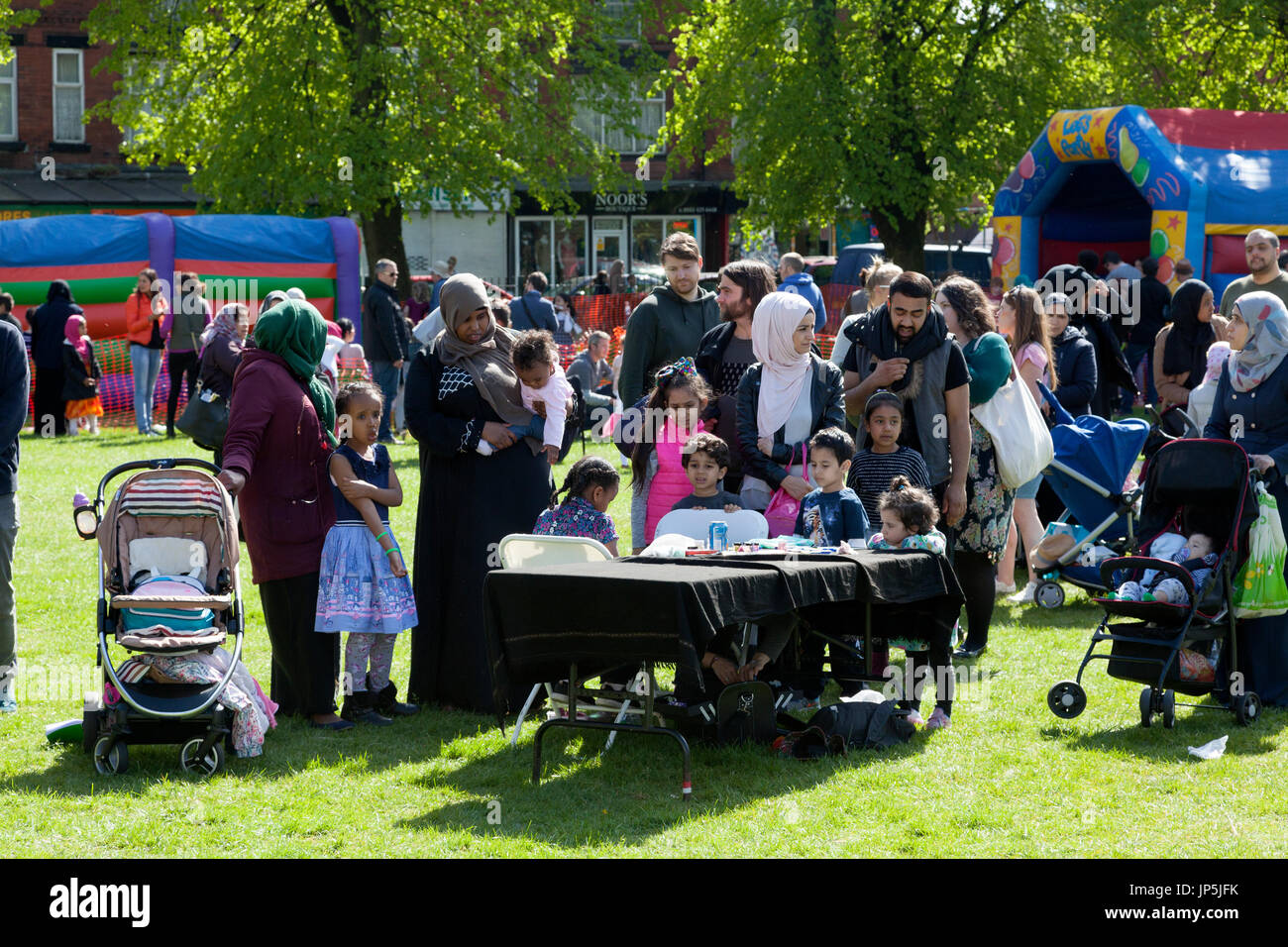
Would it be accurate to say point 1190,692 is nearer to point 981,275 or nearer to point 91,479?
point 91,479

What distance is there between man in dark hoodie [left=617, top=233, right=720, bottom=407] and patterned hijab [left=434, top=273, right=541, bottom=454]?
908 millimetres

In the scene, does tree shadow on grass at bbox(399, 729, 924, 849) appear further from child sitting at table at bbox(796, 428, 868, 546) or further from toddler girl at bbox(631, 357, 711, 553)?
toddler girl at bbox(631, 357, 711, 553)

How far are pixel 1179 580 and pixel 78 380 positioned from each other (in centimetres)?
1517

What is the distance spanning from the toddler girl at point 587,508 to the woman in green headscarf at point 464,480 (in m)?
0.35

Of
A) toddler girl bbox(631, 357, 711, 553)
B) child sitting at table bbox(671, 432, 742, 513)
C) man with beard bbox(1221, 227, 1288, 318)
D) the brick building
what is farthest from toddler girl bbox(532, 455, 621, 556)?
the brick building

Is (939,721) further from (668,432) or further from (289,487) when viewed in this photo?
(289,487)

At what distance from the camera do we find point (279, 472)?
672 centimetres

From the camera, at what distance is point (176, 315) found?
59.9 ft

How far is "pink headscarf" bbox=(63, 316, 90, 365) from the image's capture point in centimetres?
1872

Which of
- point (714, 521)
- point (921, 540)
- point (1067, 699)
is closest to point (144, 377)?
point (714, 521)

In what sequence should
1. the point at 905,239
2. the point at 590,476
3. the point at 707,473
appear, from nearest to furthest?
the point at 590,476, the point at 707,473, the point at 905,239

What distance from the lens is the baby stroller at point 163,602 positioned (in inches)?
239

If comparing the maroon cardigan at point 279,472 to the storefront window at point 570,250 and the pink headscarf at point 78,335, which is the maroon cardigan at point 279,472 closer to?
the pink headscarf at point 78,335

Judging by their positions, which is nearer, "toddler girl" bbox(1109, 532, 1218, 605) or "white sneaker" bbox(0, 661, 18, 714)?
"toddler girl" bbox(1109, 532, 1218, 605)
